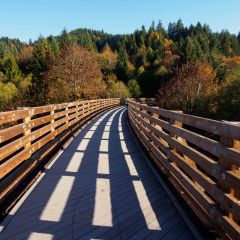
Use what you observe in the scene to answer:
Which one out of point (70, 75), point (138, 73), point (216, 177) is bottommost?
point (216, 177)

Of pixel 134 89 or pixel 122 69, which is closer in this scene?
pixel 134 89

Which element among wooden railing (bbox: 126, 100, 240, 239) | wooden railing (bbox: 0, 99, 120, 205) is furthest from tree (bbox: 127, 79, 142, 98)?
wooden railing (bbox: 126, 100, 240, 239)

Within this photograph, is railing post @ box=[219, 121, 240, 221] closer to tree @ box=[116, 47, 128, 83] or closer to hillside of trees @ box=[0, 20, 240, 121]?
hillside of trees @ box=[0, 20, 240, 121]

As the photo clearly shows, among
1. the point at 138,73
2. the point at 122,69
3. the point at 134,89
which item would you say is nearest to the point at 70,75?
the point at 134,89

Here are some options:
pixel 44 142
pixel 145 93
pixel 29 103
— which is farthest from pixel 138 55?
pixel 44 142

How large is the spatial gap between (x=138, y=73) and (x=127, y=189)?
98.4 meters

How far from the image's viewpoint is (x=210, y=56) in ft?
273

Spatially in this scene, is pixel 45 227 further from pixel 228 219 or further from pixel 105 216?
pixel 228 219

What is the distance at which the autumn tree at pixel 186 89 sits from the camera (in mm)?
38931

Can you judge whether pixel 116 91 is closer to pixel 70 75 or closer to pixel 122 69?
pixel 122 69

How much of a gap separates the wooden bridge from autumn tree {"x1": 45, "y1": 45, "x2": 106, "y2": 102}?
30234mm

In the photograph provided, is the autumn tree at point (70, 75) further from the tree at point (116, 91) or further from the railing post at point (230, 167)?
the railing post at point (230, 167)

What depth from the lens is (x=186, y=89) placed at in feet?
136

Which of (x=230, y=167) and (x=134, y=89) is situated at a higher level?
(x=134, y=89)
